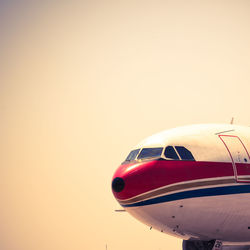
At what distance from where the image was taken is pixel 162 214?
18.2 m

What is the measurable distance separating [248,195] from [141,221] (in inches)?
167

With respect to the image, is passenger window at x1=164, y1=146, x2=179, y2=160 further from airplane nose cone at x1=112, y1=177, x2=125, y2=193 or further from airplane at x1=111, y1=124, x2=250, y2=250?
airplane nose cone at x1=112, y1=177, x2=125, y2=193

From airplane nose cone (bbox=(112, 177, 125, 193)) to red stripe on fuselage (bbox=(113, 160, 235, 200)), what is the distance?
Answer: 12 centimetres

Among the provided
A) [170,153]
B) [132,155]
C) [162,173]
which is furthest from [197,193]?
[132,155]

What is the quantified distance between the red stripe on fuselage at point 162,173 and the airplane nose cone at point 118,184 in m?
0.12

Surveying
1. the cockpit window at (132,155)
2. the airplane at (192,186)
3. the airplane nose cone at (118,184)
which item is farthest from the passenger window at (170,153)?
the airplane nose cone at (118,184)

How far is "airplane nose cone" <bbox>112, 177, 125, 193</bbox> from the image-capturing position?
18284 mm

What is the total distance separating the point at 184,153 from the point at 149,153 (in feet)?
4.65

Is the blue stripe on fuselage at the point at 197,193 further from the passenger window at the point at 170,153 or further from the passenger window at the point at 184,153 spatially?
the passenger window at the point at 170,153

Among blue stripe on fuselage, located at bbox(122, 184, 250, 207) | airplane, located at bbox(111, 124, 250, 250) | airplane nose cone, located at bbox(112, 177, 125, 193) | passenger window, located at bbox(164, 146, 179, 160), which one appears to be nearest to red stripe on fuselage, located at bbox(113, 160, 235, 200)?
airplane, located at bbox(111, 124, 250, 250)

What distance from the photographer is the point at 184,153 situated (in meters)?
18.7

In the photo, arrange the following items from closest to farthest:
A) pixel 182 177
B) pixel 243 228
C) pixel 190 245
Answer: pixel 182 177 < pixel 243 228 < pixel 190 245

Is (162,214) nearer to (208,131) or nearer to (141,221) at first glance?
(141,221)

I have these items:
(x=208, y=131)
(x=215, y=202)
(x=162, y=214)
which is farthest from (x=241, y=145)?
(x=162, y=214)
